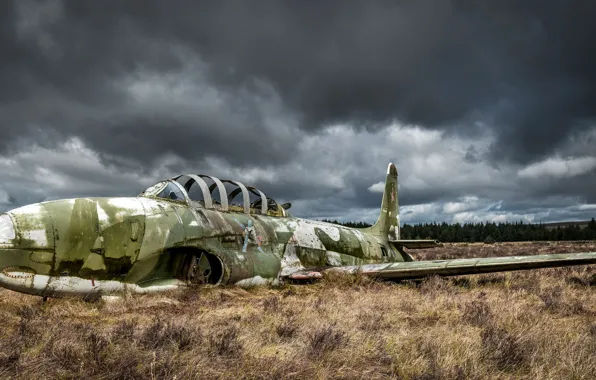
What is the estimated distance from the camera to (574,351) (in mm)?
3633

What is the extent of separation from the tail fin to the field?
28.6 ft

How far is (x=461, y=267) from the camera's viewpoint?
30.8 ft

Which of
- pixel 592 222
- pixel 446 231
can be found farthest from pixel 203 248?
pixel 592 222

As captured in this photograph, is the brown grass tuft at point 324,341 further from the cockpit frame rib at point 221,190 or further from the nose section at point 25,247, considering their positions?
the cockpit frame rib at point 221,190

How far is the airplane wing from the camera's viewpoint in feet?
29.8

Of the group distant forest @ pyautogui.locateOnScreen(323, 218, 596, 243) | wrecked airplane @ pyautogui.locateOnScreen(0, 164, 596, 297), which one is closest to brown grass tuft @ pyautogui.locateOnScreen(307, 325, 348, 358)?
wrecked airplane @ pyautogui.locateOnScreen(0, 164, 596, 297)

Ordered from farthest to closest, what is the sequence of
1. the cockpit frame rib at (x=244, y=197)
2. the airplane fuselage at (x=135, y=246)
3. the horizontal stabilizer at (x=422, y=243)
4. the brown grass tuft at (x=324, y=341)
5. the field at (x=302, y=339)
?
the horizontal stabilizer at (x=422, y=243), the cockpit frame rib at (x=244, y=197), the airplane fuselage at (x=135, y=246), the brown grass tuft at (x=324, y=341), the field at (x=302, y=339)

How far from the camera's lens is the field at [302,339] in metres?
3.14

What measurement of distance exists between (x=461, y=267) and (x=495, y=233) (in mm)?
120270

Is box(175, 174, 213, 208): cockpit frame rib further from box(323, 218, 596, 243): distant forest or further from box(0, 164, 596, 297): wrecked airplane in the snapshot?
box(323, 218, 596, 243): distant forest

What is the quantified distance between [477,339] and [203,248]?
5663 mm

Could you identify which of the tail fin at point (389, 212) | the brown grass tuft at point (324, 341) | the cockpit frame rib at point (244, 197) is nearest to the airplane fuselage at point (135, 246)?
the cockpit frame rib at point (244, 197)

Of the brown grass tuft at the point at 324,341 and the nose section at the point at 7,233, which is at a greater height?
the nose section at the point at 7,233

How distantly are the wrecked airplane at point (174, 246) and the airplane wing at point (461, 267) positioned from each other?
0.08 ft
